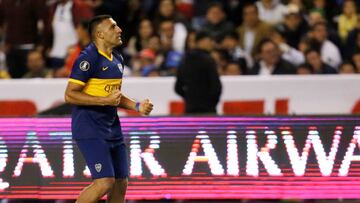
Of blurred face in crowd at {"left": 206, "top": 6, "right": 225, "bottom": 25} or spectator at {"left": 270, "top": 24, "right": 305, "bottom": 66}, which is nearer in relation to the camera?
spectator at {"left": 270, "top": 24, "right": 305, "bottom": 66}

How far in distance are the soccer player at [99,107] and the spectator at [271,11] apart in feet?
25.4

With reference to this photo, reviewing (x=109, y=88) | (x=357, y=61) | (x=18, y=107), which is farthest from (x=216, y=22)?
(x=109, y=88)

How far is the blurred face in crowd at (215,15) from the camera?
17688 millimetres

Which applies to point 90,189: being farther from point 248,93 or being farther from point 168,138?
point 248,93

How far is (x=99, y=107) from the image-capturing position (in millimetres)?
10508

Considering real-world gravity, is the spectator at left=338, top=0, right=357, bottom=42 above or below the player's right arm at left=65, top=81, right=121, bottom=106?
below

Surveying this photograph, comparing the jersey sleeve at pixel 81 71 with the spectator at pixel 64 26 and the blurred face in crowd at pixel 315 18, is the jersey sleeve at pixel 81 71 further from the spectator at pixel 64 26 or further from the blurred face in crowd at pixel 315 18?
the blurred face in crowd at pixel 315 18

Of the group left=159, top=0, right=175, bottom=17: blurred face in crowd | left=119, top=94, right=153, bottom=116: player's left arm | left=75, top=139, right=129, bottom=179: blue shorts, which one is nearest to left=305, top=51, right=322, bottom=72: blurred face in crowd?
left=159, top=0, right=175, bottom=17: blurred face in crowd

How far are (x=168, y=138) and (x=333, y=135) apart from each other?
1.79m

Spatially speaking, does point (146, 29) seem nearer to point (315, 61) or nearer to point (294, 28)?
point (294, 28)

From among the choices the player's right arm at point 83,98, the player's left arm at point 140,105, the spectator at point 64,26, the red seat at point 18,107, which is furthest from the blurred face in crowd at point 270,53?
the player's right arm at point 83,98

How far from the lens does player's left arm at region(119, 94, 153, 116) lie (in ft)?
33.9

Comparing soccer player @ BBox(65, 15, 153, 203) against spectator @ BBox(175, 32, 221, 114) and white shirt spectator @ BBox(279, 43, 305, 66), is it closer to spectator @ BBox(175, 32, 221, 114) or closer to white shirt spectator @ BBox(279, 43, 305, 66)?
spectator @ BBox(175, 32, 221, 114)

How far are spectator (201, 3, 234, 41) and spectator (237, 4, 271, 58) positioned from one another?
0.23m
